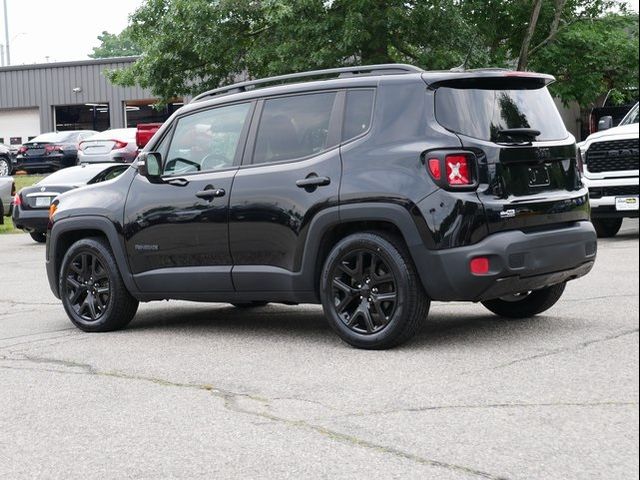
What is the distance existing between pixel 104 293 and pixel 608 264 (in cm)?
596

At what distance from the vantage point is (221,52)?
2564 cm

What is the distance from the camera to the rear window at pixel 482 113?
20.7 ft

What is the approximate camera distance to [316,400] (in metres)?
5.43

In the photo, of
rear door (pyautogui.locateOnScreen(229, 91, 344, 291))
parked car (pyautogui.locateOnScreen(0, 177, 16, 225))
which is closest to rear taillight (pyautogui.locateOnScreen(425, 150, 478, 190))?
rear door (pyautogui.locateOnScreen(229, 91, 344, 291))

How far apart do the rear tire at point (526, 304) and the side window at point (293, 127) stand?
6.53ft

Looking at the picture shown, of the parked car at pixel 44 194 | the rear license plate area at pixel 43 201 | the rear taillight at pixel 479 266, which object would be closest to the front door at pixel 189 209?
the rear taillight at pixel 479 266

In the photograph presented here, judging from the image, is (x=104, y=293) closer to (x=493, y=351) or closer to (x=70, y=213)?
(x=70, y=213)

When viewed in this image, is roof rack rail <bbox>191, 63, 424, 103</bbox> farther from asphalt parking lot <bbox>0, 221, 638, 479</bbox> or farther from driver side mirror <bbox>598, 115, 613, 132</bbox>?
asphalt parking lot <bbox>0, 221, 638, 479</bbox>

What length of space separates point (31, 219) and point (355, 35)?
8.04 m

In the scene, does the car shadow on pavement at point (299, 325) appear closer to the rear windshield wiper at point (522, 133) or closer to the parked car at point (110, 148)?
the rear windshield wiper at point (522, 133)

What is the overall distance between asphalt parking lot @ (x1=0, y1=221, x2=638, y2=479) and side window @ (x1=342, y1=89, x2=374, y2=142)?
4.77 feet

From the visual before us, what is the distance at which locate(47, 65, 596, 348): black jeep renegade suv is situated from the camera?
6219mm

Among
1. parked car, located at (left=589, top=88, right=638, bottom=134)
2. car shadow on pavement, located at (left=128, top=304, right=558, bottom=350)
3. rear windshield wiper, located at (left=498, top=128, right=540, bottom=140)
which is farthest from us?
car shadow on pavement, located at (left=128, top=304, right=558, bottom=350)

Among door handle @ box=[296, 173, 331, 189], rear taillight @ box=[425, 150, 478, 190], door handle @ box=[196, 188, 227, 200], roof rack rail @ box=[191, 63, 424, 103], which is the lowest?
door handle @ box=[196, 188, 227, 200]
